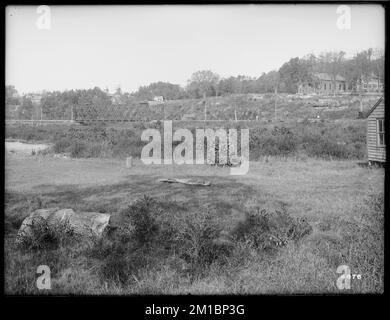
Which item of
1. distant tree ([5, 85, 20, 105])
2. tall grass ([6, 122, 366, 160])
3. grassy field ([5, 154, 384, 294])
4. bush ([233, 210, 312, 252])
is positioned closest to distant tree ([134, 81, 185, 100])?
tall grass ([6, 122, 366, 160])

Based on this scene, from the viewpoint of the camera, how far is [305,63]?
11.7ft

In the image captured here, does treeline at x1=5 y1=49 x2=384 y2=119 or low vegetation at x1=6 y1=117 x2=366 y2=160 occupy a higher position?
treeline at x1=5 y1=49 x2=384 y2=119

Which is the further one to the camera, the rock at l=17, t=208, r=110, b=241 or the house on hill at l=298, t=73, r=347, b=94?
the house on hill at l=298, t=73, r=347, b=94

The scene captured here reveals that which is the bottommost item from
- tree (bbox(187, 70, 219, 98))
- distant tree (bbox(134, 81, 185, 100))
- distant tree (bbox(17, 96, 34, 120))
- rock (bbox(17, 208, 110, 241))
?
rock (bbox(17, 208, 110, 241))

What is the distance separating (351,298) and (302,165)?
4.48ft

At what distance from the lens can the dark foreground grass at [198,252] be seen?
324cm

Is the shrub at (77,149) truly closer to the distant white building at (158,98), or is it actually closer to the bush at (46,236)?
the bush at (46,236)

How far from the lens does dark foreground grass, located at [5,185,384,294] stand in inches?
127

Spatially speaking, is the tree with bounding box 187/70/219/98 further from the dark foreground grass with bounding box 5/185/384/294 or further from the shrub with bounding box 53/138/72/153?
the shrub with bounding box 53/138/72/153

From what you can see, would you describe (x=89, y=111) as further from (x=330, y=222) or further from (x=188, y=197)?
(x=330, y=222)

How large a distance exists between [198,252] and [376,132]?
2.09 m

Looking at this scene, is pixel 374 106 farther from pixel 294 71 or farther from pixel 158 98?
pixel 158 98

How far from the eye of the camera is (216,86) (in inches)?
140

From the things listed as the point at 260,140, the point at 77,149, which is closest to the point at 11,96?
the point at 77,149
